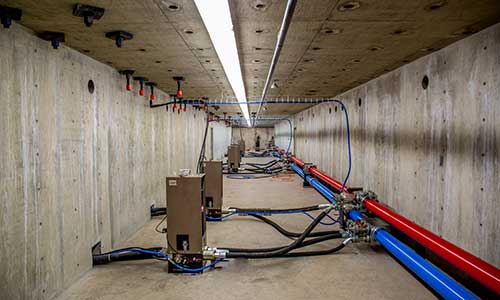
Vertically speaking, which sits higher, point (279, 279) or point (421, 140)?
point (421, 140)

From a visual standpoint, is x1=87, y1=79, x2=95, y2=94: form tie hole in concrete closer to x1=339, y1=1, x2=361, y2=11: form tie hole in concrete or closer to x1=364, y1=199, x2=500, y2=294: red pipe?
x1=339, y1=1, x2=361, y2=11: form tie hole in concrete

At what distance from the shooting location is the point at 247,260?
296 centimetres

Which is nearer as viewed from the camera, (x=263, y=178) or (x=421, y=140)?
(x=421, y=140)

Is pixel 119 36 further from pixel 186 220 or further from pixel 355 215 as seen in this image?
pixel 355 215

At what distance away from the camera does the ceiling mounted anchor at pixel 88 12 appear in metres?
1.74

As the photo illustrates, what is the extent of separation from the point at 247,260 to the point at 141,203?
195 centimetres

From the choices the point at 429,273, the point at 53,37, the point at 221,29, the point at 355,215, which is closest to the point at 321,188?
the point at 355,215

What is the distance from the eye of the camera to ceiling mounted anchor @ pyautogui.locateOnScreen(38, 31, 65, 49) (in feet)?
7.11

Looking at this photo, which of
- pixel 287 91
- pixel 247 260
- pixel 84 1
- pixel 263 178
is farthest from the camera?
pixel 263 178

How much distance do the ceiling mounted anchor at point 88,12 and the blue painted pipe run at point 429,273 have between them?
2.73m

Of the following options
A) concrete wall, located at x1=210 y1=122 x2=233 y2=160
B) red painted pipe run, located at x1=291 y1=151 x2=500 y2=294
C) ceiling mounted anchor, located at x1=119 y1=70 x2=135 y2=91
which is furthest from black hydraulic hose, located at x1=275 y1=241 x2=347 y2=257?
concrete wall, located at x1=210 y1=122 x2=233 y2=160

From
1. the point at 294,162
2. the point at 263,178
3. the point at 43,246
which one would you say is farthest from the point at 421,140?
the point at 294,162

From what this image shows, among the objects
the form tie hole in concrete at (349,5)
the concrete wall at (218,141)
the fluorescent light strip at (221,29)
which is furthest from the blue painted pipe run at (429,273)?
the concrete wall at (218,141)

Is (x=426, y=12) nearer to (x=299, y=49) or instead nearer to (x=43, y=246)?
(x=299, y=49)
